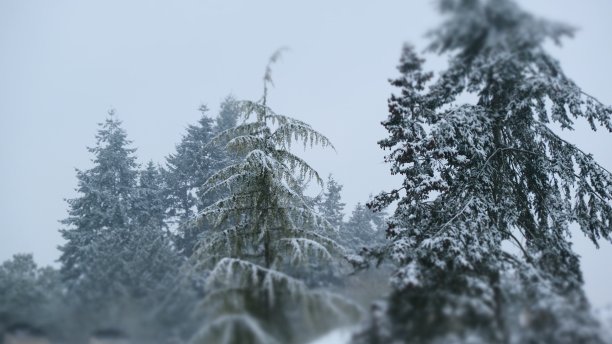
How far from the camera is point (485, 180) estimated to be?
1076 cm

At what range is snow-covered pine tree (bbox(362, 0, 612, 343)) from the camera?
8.30 meters

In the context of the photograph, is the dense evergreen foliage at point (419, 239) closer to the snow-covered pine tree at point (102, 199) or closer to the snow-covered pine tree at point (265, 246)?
the snow-covered pine tree at point (265, 246)

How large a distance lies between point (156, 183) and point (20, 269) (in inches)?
570

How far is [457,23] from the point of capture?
396 inches

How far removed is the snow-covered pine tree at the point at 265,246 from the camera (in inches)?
327

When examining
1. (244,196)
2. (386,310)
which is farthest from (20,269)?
(386,310)

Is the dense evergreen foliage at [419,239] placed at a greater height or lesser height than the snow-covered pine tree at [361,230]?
lesser

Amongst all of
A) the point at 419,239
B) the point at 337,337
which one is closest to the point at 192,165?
the point at 419,239

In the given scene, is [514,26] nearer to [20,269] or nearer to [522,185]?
[522,185]

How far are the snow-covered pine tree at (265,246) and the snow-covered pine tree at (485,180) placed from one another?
5.41 ft

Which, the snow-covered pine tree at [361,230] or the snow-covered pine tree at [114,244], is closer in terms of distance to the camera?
the snow-covered pine tree at [114,244]

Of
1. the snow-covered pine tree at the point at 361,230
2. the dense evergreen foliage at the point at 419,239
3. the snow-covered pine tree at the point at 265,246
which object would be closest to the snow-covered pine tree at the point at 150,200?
the snow-covered pine tree at the point at 361,230

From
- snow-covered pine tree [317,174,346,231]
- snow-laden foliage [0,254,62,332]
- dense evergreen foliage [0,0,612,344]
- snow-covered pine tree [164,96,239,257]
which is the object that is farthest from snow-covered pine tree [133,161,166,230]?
snow-laden foliage [0,254,62,332]

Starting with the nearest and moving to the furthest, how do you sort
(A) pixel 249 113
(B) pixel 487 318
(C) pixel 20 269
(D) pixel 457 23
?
(B) pixel 487 318 → (D) pixel 457 23 → (A) pixel 249 113 → (C) pixel 20 269
